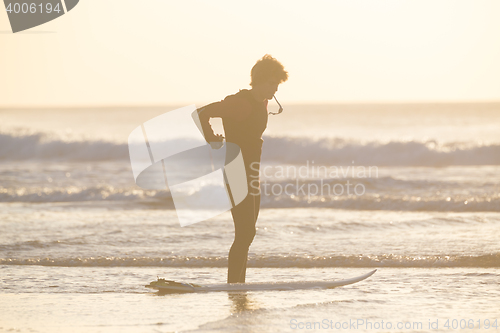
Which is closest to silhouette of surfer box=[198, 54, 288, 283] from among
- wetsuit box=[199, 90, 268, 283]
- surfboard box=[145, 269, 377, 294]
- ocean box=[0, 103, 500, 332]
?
wetsuit box=[199, 90, 268, 283]

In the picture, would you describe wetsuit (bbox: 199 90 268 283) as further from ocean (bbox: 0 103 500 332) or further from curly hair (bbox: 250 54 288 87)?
ocean (bbox: 0 103 500 332)

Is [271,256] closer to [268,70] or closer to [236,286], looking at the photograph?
[236,286]

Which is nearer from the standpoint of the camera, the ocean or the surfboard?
the ocean

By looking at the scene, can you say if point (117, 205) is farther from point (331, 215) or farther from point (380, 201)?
point (380, 201)

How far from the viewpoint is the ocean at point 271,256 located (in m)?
4.23

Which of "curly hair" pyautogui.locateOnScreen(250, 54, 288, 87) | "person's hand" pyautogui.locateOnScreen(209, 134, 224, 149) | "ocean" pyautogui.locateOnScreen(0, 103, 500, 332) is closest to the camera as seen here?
"ocean" pyautogui.locateOnScreen(0, 103, 500, 332)

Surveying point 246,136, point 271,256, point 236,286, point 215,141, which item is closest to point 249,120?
point 246,136

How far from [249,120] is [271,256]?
93.5 inches

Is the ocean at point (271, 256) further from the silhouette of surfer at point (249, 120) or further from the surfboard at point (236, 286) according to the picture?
the silhouette of surfer at point (249, 120)

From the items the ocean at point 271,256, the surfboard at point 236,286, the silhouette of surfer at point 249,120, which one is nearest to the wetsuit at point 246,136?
the silhouette of surfer at point 249,120

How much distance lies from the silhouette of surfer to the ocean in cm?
63

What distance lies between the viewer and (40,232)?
8.30 metres

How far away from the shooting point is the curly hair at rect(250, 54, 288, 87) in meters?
4.64

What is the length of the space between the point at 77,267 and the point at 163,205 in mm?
5088
